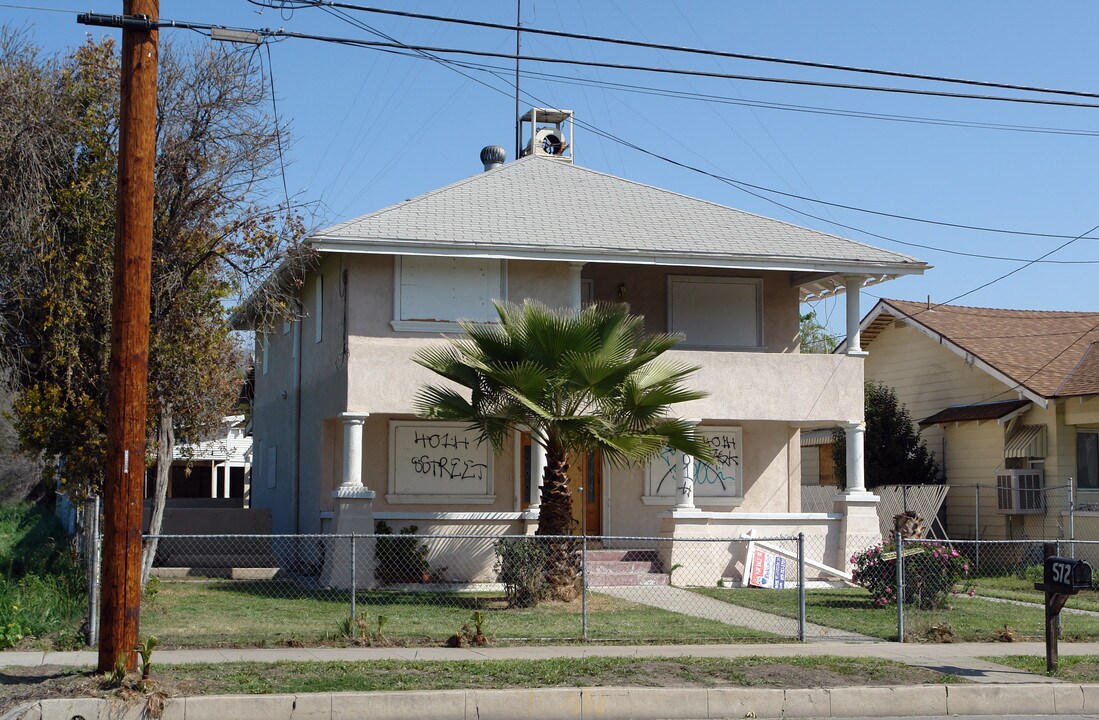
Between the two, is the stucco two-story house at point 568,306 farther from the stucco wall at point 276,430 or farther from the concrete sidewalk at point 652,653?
the concrete sidewalk at point 652,653

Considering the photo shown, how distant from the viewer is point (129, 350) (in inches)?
408

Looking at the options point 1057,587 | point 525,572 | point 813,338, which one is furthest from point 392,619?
point 813,338

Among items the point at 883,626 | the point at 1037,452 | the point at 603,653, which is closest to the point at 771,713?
the point at 603,653

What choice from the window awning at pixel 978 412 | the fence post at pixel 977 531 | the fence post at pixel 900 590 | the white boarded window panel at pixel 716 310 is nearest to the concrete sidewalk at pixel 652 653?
the fence post at pixel 900 590

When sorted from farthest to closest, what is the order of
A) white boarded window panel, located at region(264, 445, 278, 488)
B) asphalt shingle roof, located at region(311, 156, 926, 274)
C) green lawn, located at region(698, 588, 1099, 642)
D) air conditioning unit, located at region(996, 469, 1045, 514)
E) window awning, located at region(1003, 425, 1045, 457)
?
1. white boarded window panel, located at region(264, 445, 278, 488)
2. window awning, located at region(1003, 425, 1045, 457)
3. air conditioning unit, located at region(996, 469, 1045, 514)
4. asphalt shingle roof, located at region(311, 156, 926, 274)
5. green lawn, located at region(698, 588, 1099, 642)

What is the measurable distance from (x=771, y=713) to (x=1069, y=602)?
10.1 m

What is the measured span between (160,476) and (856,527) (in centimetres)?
1166

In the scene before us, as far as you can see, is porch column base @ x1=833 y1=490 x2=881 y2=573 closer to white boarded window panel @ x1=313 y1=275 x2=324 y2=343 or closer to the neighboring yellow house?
the neighboring yellow house

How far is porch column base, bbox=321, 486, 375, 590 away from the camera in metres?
19.0

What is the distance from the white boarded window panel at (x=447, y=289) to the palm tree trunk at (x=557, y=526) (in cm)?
415

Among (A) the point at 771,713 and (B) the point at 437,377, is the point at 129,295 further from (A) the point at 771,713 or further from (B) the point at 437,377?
(B) the point at 437,377

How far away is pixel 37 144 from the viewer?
50.1ft

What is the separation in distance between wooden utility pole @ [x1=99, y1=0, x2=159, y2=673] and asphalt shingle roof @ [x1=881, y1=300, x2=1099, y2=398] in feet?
60.8

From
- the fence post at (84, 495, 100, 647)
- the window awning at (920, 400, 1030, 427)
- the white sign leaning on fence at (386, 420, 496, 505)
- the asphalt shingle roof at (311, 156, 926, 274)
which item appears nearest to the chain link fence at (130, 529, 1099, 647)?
the fence post at (84, 495, 100, 647)
